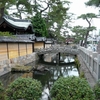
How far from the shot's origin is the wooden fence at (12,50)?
1370cm

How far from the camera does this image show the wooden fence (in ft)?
44.9

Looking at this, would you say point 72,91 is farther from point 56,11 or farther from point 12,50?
point 56,11

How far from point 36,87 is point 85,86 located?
4.24ft

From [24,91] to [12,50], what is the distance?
12.4 meters

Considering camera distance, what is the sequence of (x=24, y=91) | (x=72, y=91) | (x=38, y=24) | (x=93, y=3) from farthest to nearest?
1. (x=38, y=24)
2. (x=93, y=3)
3. (x=24, y=91)
4. (x=72, y=91)

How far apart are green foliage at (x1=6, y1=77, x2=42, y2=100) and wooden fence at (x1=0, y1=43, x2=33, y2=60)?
32.2ft

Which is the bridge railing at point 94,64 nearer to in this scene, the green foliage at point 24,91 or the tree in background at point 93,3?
the tree in background at point 93,3

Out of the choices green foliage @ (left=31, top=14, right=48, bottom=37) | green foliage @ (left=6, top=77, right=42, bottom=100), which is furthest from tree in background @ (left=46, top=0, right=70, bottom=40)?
green foliage @ (left=6, top=77, right=42, bottom=100)

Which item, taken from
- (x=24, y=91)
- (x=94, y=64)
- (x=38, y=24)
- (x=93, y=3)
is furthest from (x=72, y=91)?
(x=38, y=24)

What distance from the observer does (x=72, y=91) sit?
12.3ft

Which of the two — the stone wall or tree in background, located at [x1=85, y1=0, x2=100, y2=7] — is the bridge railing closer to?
tree in background, located at [x1=85, y1=0, x2=100, y2=7]

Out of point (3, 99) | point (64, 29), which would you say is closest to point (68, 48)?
point (64, 29)

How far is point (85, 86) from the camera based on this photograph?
383 centimetres

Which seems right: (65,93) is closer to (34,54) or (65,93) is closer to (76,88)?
(76,88)
